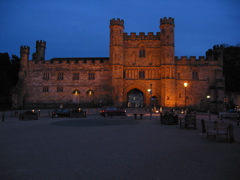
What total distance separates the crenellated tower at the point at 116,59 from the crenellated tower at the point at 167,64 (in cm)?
832

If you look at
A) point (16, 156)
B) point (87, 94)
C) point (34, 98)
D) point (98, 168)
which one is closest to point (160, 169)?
point (98, 168)

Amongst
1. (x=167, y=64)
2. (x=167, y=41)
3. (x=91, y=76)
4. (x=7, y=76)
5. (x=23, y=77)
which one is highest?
(x=167, y=41)

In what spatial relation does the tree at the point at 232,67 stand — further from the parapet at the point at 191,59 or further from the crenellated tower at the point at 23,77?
the crenellated tower at the point at 23,77

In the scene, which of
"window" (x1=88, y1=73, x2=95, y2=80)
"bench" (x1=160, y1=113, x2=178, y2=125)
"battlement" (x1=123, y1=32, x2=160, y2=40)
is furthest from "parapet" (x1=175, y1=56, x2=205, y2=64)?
"bench" (x1=160, y1=113, x2=178, y2=125)

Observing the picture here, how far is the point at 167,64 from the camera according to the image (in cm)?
4419

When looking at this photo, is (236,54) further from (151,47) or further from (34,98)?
(34,98)

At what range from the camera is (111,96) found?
44250 millimetres

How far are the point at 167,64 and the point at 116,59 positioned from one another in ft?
33.6

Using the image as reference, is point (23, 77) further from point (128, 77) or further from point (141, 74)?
point (141, 74)

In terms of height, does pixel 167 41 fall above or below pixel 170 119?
above

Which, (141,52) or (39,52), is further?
(39,52)

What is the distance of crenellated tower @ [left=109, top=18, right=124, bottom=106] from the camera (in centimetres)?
4409

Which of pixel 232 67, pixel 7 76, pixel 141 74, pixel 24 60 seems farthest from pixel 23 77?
pixel 232 67

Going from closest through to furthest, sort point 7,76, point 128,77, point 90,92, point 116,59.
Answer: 1. point 116,59
2. point 128,77
3. point 90,92
4. point 7,76
